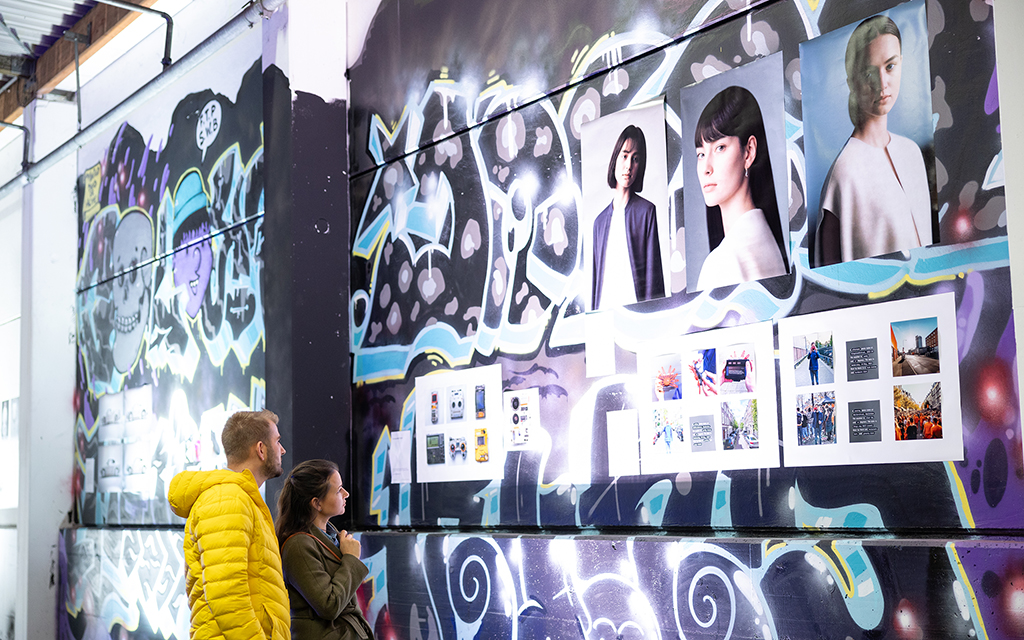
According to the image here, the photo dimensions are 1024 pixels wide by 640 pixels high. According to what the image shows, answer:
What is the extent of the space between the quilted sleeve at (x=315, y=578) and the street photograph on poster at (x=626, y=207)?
1841mm


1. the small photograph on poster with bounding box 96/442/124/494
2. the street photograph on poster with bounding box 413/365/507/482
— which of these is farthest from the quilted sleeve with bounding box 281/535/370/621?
the small photograph on poster with bounding box 96/442/124/494

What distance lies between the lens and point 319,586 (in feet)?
12.4

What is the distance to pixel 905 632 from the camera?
11.7 feet

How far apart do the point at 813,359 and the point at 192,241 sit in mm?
5720

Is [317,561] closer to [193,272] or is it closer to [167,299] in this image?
[193,272]

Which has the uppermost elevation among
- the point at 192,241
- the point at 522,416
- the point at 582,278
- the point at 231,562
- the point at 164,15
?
the point at 164,15

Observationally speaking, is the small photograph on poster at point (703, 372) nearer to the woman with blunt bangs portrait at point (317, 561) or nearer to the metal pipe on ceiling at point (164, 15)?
the woman with blunt bangs portrait at point (317, 561)

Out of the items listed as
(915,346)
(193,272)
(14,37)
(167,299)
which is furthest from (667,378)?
(14,37)

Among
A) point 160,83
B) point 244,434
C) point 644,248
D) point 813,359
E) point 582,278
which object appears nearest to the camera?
point 244,434

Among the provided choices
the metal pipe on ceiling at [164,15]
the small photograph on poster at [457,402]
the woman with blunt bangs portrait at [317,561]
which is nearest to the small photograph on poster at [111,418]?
the metal pipe on ceiling at [164,15]

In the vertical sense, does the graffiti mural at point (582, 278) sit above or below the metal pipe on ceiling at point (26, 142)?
below

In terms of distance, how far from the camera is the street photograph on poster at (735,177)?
4.25 meters

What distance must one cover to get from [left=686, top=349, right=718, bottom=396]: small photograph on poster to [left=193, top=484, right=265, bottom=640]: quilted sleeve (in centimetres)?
192

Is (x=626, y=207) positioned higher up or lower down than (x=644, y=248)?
higher up
